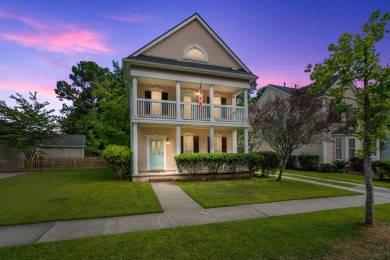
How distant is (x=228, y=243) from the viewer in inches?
145

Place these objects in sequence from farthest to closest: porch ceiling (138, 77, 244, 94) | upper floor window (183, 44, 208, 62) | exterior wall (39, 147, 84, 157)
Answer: exterior wall (39, 147, 84, 157) < upper floor window (183, 44, 208, 62) < porch ceiling (138, 77, 244, 94)

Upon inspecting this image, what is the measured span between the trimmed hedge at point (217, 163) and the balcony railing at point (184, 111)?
287cm

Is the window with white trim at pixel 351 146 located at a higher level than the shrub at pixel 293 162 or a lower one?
higher

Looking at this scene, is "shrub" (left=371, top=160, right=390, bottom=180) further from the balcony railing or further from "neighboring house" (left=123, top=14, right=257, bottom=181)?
the balcony railing

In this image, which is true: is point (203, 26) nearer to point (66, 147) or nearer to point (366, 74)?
point (366, 74)

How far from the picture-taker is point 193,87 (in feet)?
46.7

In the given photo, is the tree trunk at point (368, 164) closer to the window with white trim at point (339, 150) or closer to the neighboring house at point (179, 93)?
the neighboring house at point (179, 93)

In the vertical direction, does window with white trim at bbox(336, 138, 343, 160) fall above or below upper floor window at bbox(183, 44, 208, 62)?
below

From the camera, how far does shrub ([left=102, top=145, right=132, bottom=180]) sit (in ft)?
36.5

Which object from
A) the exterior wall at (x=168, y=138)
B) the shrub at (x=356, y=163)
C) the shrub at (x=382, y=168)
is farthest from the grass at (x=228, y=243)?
the shrub at (x=356, y=163)

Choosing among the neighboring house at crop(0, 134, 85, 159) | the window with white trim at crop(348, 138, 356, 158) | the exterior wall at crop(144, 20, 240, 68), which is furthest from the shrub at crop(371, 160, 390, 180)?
the neighboring house at crop(0, 134, 85, 159)

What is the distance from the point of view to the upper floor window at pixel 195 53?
13783mm

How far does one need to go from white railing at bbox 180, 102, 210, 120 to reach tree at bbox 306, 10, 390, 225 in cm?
861

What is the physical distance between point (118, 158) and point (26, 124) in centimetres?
1429
